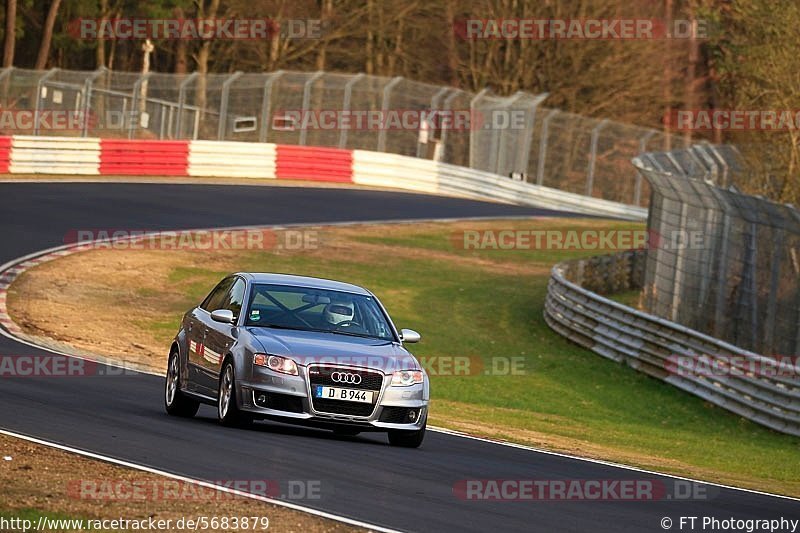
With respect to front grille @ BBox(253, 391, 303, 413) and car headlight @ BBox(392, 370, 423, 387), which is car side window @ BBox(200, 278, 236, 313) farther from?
car headlight @ BBox(392, 370, 423, 387)

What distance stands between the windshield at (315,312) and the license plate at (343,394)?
2.94 ft

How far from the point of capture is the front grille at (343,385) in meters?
12.4

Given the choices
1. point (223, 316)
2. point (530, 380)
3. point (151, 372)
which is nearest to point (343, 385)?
point (223, 316)

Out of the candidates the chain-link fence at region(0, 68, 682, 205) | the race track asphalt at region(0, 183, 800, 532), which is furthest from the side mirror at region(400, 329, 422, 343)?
the chain-link fence at region(0, 68, 682, 205)

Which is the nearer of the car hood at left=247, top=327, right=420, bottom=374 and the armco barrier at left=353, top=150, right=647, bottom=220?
the car hood at left=247, top=327, right=420, bottom=374

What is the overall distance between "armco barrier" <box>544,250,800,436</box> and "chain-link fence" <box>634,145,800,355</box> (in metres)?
0.62

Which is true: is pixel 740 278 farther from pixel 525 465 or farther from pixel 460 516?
pixel 460 516

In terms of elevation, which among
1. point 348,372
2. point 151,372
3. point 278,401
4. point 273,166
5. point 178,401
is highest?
point 348,372

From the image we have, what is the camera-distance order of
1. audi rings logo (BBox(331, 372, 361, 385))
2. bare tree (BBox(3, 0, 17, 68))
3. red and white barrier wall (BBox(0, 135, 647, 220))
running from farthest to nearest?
bare tree (BBox(3, 0, 17, 68)) < red and white barrier wall (BBox(0, 135, 647, 220)) < audi rings logo (BBox(331, 372, 361, 385))

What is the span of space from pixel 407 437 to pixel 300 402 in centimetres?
107

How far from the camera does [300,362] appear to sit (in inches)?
488

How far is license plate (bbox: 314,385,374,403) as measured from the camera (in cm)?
1241

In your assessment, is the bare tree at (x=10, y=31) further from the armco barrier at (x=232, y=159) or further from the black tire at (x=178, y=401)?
the black tire at (x=178, y=401)

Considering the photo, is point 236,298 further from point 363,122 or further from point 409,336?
point 363,122
